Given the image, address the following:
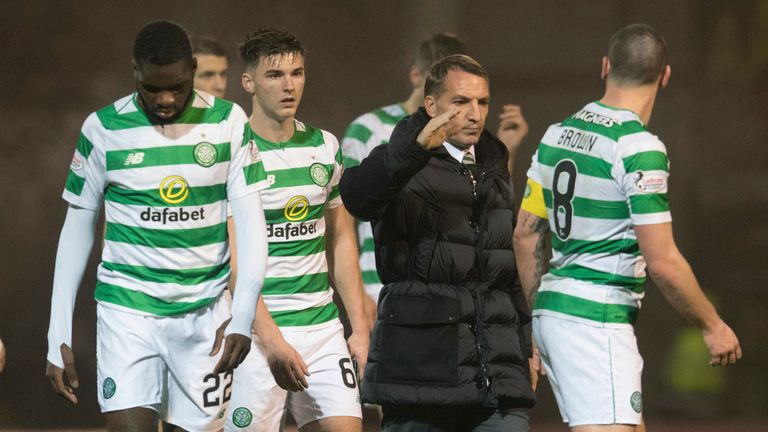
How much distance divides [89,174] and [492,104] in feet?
15.7

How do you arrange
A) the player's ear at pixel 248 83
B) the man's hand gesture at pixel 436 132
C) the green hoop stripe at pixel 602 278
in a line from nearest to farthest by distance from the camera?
the man's hand gesture at pixel 436 132 → the green hoop stripe at pixel 602 278 → the player's ear at pixel 248 83

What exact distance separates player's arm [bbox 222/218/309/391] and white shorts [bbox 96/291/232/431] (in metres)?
0.25

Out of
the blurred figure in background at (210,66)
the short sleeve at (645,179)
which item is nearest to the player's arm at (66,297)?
the short sleeve at (645,179)

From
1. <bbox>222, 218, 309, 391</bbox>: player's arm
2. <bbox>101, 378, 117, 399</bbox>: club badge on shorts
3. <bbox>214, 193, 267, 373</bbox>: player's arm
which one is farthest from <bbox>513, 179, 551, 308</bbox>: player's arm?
<bbox>101, 378, 117, 399</bbox>: club badge on shorts

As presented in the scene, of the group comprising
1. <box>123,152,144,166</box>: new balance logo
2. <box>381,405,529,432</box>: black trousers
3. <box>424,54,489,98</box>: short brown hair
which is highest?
<box>424,54,489,98</box>: short brown hair

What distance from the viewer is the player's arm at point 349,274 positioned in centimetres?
518

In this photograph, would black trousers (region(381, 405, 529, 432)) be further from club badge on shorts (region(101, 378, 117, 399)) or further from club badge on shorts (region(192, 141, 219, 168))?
club badge on shorts (region(192, 141, 219, 168))

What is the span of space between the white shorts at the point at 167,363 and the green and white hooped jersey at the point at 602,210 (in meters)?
1.35

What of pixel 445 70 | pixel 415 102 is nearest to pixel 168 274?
pixel 445 70

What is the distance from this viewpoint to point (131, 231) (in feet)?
14.5

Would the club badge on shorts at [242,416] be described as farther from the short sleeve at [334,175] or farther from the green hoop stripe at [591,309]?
the green hoop stripe at [591,309]

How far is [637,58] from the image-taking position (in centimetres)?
505

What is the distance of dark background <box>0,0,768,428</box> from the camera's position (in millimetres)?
8531

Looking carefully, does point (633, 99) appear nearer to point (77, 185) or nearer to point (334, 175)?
point (334, 175)
